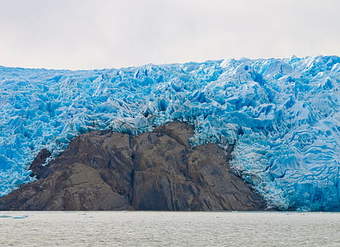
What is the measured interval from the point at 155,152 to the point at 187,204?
6190mm

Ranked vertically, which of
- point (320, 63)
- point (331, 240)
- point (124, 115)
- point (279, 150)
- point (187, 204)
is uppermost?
point (320, 63)

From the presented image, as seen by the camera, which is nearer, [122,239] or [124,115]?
[122,239]

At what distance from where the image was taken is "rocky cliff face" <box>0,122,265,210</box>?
48.9 metres

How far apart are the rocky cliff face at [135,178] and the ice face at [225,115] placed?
1.07 meters

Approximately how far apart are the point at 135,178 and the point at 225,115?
10478mm

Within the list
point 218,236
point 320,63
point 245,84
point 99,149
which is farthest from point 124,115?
point 218,236

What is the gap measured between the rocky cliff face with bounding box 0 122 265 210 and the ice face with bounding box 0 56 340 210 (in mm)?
A: 1071

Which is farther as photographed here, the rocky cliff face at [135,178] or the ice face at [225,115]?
the rocky cliff face at [135,178]

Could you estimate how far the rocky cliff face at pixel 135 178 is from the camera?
160 feet

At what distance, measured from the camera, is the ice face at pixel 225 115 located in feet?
160

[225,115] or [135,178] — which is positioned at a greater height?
[225,115]

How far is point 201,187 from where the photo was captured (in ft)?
166

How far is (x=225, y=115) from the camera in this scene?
5244cm

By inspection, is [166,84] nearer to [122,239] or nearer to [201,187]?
[201,187]
